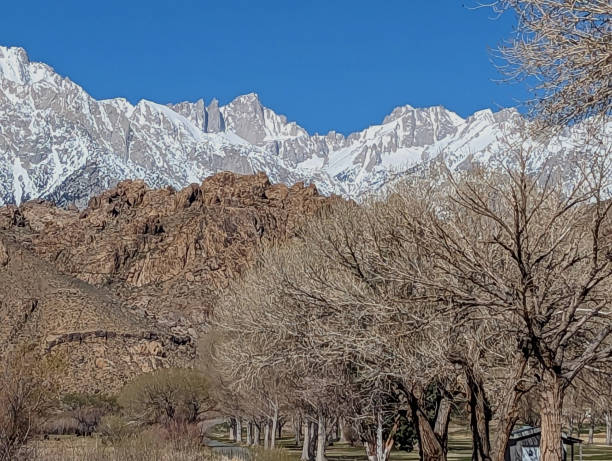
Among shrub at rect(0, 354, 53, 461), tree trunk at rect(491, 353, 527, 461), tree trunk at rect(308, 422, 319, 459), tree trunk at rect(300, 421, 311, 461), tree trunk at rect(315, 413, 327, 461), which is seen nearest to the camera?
tree trunk at rect(491, 353, 527, 461)

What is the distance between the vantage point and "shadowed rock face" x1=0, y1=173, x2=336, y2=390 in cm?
9006

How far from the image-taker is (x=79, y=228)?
13738cm

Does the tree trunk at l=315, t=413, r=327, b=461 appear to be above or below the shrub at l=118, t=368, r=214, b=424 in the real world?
below

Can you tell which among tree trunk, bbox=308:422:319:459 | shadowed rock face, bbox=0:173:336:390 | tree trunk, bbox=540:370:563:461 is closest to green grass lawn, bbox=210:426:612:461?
tree trunk, bbox=308:422:319:459

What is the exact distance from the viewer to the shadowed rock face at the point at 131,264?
9006cm

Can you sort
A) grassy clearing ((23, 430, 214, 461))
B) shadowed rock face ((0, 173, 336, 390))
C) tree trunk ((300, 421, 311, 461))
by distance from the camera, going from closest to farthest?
grassy clearing ((23, 430, 214, 461)) → tree trunk ((300, 421, 311, 461)) → shadowed rock face ((0, 173, 336, 390))

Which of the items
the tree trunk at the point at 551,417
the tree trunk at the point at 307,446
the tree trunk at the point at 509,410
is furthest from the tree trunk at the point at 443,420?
the tree trunk at the point at 307,446

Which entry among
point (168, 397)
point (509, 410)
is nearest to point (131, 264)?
point (168, 397)

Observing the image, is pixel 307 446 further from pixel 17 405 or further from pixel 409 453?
pixel 17 405

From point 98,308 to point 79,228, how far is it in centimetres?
4314

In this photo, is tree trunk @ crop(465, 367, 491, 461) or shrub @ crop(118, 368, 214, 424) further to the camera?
shrub @ crop(118, 368, 214, 424)

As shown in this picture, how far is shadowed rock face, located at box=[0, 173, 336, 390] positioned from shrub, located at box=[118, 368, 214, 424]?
16450 millimetres

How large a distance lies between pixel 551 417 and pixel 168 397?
4972cm

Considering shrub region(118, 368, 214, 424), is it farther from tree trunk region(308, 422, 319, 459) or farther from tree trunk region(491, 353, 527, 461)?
tree trunk region(491, 353, 527, 461)
